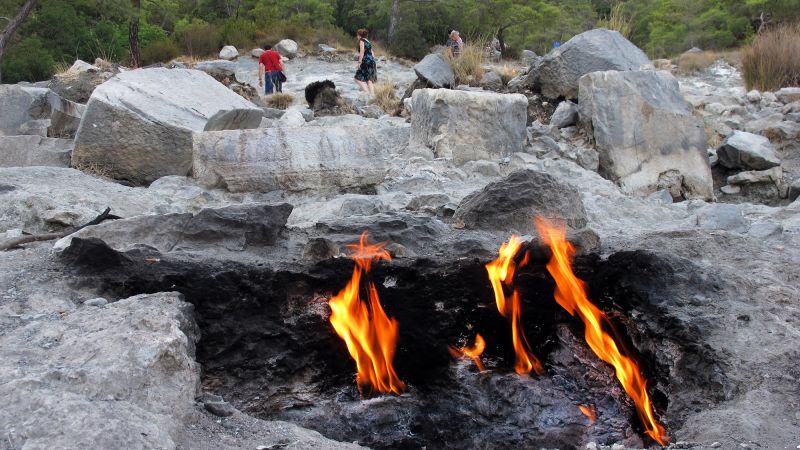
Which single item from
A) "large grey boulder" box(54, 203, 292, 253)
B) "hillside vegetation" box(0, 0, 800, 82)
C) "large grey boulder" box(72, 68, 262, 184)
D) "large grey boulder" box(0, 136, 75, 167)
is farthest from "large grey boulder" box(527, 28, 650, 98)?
"large grey boulder" box(54, 203, 292, 253)

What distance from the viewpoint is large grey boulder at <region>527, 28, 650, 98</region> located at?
384 inches

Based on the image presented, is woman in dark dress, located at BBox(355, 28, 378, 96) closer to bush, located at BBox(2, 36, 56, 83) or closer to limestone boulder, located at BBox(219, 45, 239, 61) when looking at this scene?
limestone boulder, located at BBox(219, 45, 239, 61)

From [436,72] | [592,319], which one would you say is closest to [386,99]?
[436,72]

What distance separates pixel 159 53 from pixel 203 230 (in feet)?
57.1

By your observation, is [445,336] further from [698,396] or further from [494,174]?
[494,174]

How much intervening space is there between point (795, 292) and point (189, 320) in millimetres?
2689

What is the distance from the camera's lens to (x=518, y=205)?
4320mm

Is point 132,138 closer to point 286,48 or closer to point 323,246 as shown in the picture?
point 323,246

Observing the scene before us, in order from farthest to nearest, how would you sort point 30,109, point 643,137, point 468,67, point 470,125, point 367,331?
1. point 468,67
2. point 30,109
3. point 643,137
4. point 470,125
5. point 367,331

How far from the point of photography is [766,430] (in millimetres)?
2322

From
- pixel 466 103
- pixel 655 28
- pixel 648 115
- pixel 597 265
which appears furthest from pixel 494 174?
pixel 655 28

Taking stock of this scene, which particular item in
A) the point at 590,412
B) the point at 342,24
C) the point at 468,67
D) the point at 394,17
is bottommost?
the point at 590,412

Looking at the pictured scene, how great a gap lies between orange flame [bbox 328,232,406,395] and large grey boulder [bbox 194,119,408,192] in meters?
2.22

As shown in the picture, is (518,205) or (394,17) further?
(394,17)
